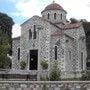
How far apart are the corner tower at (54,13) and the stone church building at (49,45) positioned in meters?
2.07

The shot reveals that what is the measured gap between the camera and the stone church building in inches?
1688

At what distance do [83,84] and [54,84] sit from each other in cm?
150

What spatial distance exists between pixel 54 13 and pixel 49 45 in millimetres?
8531

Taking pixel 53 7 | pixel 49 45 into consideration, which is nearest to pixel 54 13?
pixel 53 7

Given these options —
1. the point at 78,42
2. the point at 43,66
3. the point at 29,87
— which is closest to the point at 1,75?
the point at 29,87

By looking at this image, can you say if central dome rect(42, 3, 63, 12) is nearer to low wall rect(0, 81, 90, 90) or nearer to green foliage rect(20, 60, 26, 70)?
green foliage rect(20, 60, 26, 70)

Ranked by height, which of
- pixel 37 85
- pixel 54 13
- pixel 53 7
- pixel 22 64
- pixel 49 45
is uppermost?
pixel 53 7

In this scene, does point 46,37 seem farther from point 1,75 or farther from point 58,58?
point 1,75

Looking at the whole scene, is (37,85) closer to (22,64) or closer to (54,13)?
(22,64)

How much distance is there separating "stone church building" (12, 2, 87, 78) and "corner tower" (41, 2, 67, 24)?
6.78 ft

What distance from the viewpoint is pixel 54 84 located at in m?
15.1

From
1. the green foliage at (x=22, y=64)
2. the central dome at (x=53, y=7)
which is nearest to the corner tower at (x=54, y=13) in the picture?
the central dome at (x=53, y=7)

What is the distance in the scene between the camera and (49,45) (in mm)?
43688

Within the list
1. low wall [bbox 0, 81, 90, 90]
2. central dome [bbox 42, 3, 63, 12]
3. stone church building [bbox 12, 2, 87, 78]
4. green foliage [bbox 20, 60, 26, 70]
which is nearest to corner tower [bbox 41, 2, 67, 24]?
central dome [bbox 42, 3, 63, 12]
